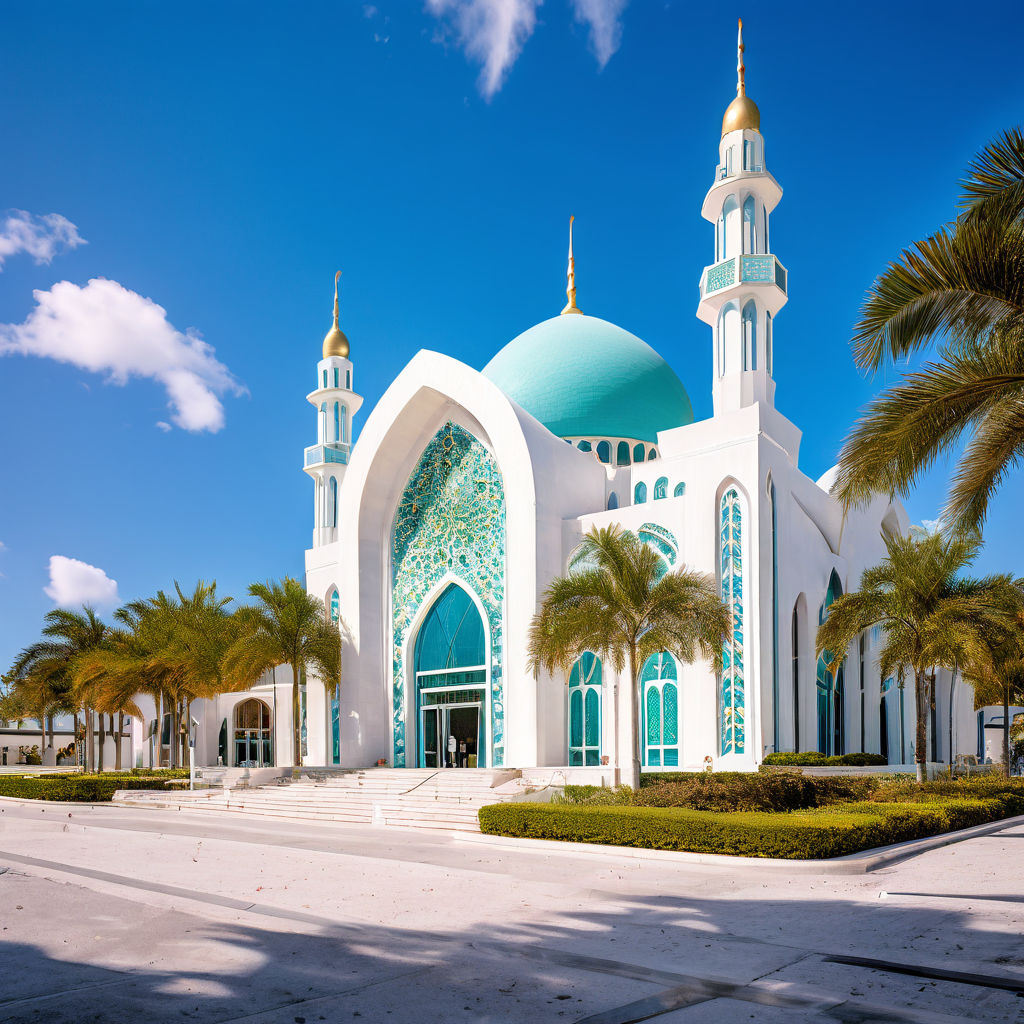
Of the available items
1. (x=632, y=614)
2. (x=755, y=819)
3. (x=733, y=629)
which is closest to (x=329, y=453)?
(x=733, y=629)

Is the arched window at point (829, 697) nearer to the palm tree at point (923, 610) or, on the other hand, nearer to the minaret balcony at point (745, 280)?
the palm tree at point (923, 610)

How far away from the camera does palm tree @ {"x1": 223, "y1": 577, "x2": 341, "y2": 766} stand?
29078mm

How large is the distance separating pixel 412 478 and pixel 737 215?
41.2 ft

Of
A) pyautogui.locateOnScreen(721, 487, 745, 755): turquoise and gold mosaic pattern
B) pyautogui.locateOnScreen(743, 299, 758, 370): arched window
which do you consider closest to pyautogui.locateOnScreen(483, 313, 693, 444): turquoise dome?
pyautogui.locateOnScreen(743, 299, 758, 370): arched window

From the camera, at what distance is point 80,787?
29250 millimetres

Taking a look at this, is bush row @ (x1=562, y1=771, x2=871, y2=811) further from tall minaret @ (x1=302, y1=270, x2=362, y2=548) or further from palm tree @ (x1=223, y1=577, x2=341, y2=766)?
tall minaret @ (x1=302, y1=270, x2=362, y2=548)

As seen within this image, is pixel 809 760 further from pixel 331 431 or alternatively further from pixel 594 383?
pixel 331 431

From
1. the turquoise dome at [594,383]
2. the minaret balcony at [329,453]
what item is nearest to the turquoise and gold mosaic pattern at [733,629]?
the turquoise dome at [594,383]

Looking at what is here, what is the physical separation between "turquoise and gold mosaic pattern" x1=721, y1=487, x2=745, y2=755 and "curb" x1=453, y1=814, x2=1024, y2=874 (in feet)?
21.3

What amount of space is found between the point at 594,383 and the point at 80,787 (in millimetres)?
19832

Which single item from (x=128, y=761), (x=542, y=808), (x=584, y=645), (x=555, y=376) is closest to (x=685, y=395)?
(x=555, y=376)

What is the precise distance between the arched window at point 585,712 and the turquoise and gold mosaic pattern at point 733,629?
12.7ft

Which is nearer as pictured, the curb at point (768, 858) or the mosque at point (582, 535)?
the curb at point (768, 858)

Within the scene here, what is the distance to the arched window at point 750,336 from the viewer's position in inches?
1020
